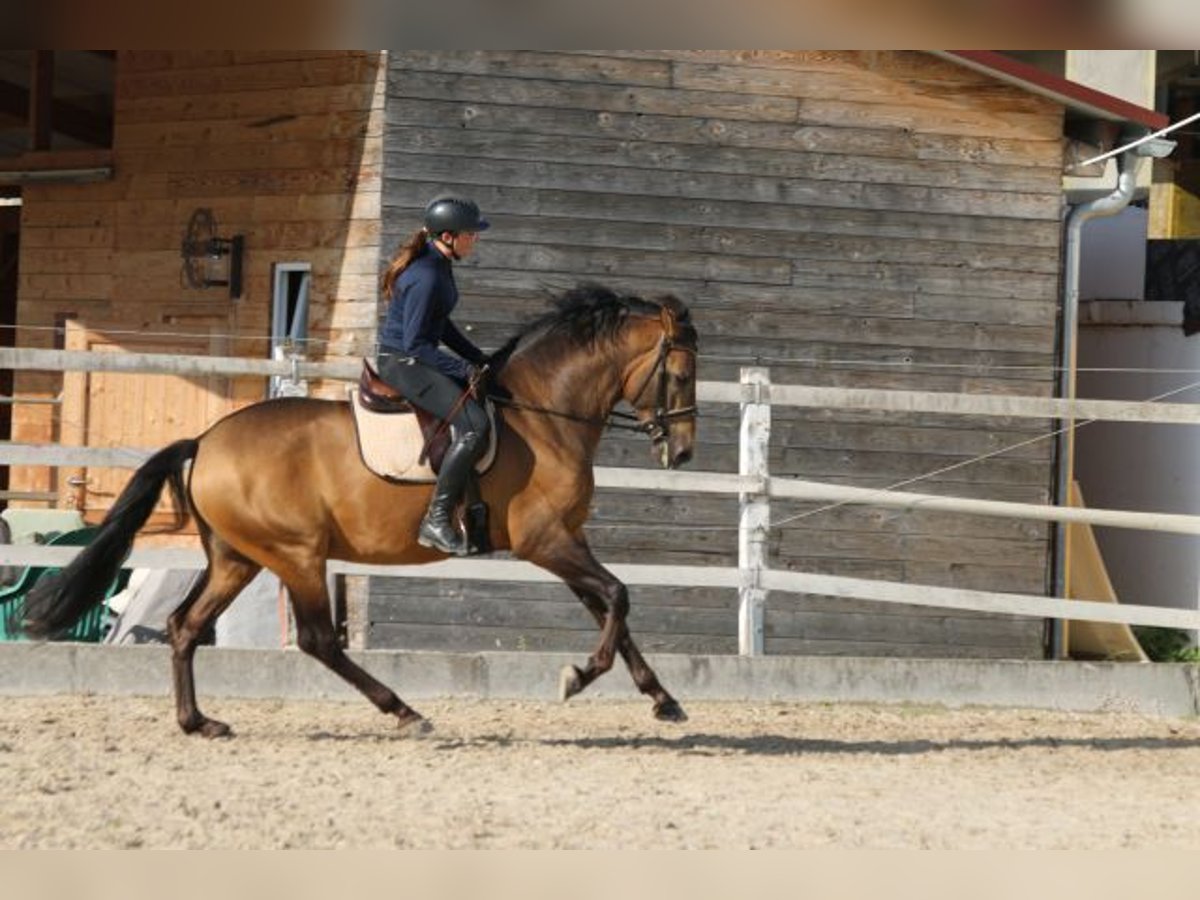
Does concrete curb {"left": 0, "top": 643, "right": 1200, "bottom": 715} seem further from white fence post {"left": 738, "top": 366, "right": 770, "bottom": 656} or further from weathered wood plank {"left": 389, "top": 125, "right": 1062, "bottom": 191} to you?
weathered wood plank {"left": 389, "top": 125, "right": 1062, "bottom": 191}

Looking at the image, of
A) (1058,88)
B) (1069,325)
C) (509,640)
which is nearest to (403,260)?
(509,640)

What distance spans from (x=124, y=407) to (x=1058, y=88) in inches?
291

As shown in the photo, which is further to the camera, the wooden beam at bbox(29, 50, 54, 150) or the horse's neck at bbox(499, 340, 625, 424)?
the wooden beam at bbox(29, 50, 54, 150)

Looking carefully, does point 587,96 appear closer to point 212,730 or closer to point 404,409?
point 404,409

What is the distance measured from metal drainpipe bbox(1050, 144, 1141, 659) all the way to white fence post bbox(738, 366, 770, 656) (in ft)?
11.5

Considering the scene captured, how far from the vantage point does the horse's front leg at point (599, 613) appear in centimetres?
779

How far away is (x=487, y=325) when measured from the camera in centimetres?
1169

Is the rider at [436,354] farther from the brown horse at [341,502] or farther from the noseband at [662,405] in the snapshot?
the noseband at [662,405]

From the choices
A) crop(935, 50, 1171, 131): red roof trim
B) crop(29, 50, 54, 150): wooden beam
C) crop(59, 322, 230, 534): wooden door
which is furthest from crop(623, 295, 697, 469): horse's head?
crop(29, 50, 54, 150): wooden beam

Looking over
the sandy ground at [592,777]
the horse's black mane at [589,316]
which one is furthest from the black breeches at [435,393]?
the sandy ground at [592,777]

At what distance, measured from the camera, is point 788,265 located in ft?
40.5

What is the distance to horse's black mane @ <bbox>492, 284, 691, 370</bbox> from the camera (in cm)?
839

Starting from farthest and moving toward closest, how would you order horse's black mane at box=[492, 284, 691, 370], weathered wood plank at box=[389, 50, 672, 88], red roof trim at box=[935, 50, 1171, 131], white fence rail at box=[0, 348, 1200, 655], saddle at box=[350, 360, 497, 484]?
red roof trim at box=[935, 50, 1171, 131]
weathered wood plank at box=[389, 50, 672, 88]
white fence rail at box=[0, 348, 1200, 655]
horse's black mane at box=[492, 284, 691, 370]
saddle at box=[350, 360, 497, 484]

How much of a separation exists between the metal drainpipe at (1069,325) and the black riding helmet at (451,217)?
20.7ft
